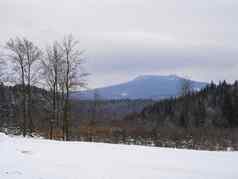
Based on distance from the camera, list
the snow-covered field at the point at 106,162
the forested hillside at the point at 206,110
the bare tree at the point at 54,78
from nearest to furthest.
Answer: the snow-covered field at the point at 106,162, the bare tree at the point at 54,78, the forested hillside at the point at 206,110

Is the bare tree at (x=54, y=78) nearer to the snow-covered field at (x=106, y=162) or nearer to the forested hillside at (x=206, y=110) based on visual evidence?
the snow-covered field at (x=106, y=162)

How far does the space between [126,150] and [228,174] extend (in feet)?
23.1

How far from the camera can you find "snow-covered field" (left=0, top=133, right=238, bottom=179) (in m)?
12.6

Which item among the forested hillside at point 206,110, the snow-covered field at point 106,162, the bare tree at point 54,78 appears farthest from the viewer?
the forested hillside at point 206,110

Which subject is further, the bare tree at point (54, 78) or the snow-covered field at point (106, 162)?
the bare tree at point (54, 78)

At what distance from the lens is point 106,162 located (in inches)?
614

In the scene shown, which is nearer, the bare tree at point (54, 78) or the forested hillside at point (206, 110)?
the bare tree at point (54, 78)

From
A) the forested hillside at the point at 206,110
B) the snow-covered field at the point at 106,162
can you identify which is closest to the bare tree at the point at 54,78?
the snow-covered field at the point at 106,162

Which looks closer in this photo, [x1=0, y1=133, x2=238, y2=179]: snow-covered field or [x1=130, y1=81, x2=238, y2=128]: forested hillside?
[x1=0, y1=133, x2=238, y2=179]: snow-covered field

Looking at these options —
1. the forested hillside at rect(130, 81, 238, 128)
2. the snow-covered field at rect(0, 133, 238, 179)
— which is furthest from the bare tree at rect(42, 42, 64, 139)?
the forested hillside at rect(130, 81, 238, 128)

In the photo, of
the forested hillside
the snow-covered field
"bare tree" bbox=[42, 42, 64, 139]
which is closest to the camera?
the snow-covered field

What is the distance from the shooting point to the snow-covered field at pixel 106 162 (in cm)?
1263

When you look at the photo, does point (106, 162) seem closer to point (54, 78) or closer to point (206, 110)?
point (54, 78)

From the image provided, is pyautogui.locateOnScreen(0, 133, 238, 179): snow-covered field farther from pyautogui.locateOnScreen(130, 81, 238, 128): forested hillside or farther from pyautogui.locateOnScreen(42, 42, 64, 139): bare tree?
pyautogui.locateOnScreen(130, 81, 238, 128): forested hillside
